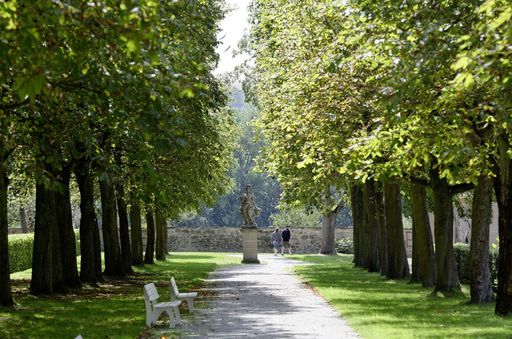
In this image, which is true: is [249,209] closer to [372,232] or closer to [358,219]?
[358,219]

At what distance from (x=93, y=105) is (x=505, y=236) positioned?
7250 millimetres

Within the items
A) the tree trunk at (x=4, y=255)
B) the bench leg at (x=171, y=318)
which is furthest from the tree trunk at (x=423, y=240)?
the tree trunk at (x=4, y=255)

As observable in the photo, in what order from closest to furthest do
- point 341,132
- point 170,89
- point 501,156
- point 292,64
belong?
point 170,89
point 501,156
point 341,132
point 292,64

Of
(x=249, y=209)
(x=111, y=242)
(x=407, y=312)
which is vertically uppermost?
(x=249, y=209)

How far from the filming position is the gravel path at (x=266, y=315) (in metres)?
13.4

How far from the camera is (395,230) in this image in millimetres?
26375

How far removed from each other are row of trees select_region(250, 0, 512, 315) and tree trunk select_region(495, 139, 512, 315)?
0.02 metres

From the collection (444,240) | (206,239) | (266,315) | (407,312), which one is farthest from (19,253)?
(206,239)

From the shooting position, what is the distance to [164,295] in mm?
21312

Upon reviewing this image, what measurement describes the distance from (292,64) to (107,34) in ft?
44.1

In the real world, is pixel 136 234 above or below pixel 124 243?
above

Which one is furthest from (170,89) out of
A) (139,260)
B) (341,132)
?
(139,260)

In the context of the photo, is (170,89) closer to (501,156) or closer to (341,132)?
(501,156)

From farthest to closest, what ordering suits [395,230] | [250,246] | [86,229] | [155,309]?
[250,246]
[395,230]
[86,229]
[155,309]
